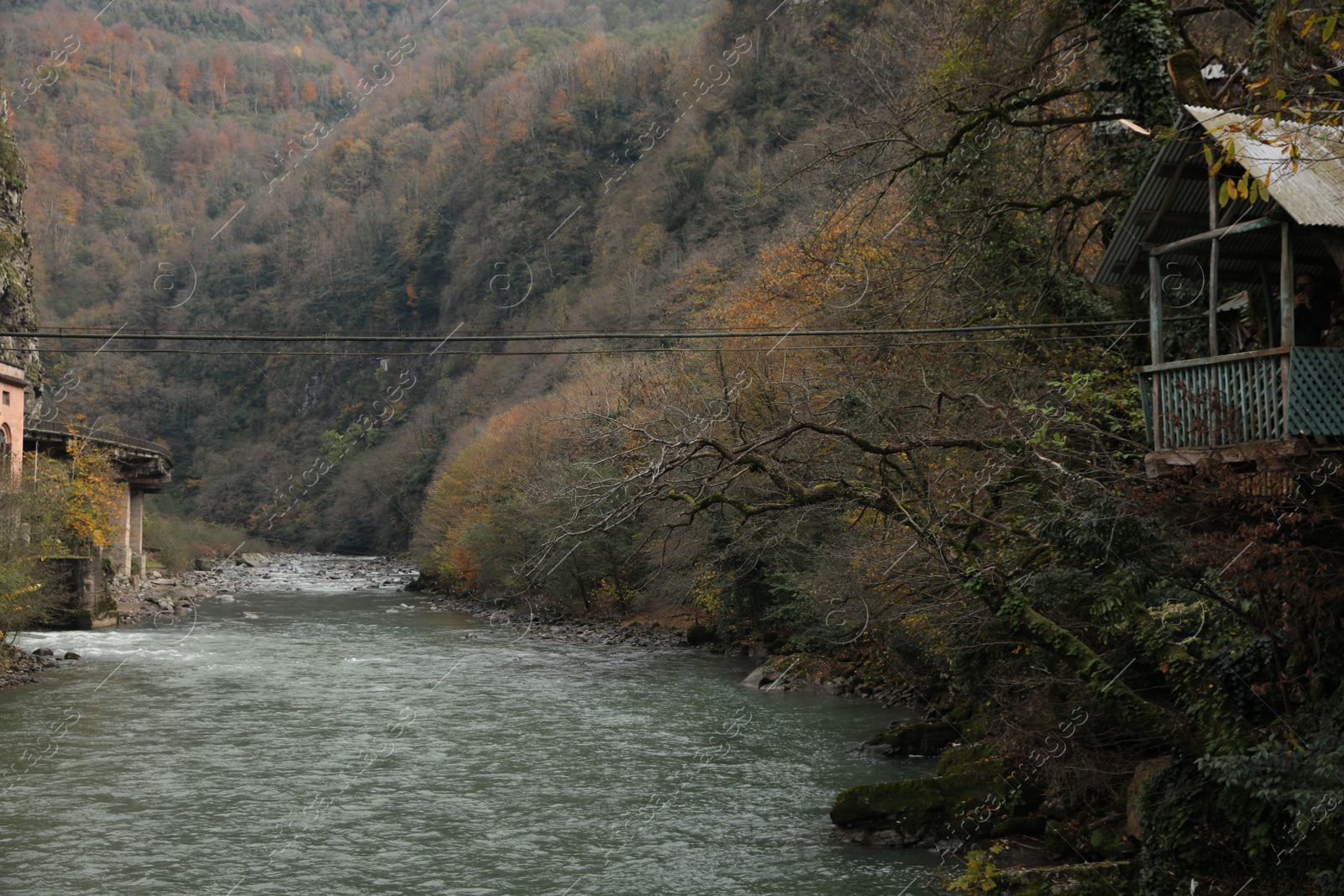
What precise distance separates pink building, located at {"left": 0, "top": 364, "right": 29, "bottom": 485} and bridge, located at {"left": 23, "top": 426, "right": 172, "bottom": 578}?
8.25m

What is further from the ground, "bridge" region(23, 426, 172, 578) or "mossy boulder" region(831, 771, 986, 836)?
"bridge" region(23, 426, 172, 578)

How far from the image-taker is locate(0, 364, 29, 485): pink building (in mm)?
38500

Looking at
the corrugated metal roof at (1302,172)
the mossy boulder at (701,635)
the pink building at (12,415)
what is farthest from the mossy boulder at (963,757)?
the pink building at (12,415)

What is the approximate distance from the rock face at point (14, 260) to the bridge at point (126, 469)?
2.21 meters

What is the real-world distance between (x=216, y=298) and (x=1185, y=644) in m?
128

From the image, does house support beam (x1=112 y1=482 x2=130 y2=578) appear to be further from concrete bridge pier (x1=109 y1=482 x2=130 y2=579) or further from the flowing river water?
the flowing river water

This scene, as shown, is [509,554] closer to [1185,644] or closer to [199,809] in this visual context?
[199,809]

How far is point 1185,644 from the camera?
1254 cm

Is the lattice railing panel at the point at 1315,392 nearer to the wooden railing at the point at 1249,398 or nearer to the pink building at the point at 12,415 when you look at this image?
the wooden railing at the point at 1249,398

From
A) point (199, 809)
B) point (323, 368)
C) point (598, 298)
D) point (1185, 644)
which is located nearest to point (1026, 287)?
point (1185, 644)

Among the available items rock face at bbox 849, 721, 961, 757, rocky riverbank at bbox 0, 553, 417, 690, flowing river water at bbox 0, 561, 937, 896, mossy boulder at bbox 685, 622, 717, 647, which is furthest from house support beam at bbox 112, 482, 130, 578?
rock face at bbox 849, 721, 961, 757

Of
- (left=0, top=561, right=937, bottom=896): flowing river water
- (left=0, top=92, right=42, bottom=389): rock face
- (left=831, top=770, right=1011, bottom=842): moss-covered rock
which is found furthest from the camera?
(left=0, top=92, right=42, bottom=389): rock face

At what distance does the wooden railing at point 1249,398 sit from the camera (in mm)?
10188

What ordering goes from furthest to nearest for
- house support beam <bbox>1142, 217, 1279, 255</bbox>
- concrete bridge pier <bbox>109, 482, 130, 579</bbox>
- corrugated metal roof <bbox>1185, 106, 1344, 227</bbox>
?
concrete bridge pier <bbox>109, 482, 130, 579</bbox>, house support beam <bbox>1142, 217, 1279, 255</bbox>, corrugated metal roof <bbox>1185, 106, 1344, 227</bbox>
